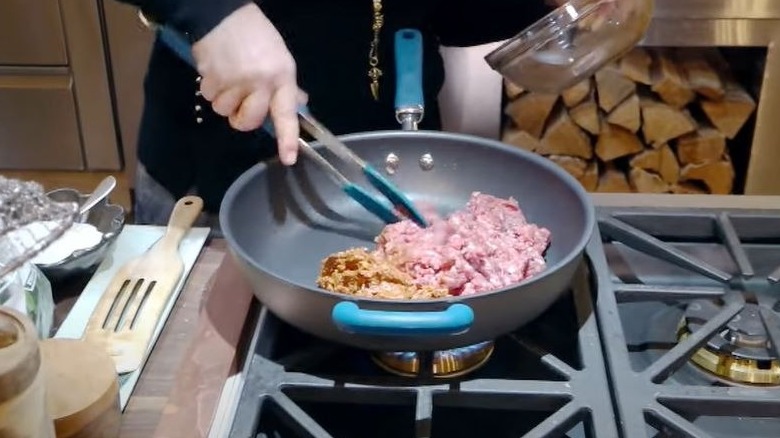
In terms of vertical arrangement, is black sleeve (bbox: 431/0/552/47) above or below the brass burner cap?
above

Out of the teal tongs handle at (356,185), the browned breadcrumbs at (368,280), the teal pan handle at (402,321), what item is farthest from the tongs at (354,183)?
the teal pan handle at (402,321)

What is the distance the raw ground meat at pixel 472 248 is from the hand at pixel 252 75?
0.12 m

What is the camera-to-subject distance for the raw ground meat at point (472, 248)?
0.74 m

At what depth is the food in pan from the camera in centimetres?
71

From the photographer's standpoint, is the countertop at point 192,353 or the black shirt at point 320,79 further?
the black shirt at point 320,79

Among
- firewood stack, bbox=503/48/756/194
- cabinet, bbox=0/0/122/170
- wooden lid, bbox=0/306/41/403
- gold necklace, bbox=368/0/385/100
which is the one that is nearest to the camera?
wooden lid, bbox=0/306/41/403

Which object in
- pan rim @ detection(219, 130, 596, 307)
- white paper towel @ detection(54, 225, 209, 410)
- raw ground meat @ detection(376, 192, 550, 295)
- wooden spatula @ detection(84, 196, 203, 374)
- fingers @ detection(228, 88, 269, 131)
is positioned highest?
fingers @ detection(228, 88, 269, 131)

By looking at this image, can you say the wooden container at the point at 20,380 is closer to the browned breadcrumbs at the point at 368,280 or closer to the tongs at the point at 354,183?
the browned breadcrumbs at the point at 368,280

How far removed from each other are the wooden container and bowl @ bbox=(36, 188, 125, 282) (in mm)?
301

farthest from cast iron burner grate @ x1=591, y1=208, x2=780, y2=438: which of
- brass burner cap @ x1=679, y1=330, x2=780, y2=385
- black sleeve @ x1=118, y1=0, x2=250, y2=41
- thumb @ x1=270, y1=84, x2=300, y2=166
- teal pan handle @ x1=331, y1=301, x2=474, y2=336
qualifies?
black sleeve @ x1=118, y1=0, x2=250, y2=41

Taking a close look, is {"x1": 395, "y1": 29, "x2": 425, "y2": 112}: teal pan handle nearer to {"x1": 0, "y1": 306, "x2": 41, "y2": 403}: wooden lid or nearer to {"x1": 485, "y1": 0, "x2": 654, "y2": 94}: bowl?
{"x1": 485, "y1": 0, "x2": 654, "y2": 94}: bowl

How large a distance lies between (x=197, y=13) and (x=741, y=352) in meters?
0.50

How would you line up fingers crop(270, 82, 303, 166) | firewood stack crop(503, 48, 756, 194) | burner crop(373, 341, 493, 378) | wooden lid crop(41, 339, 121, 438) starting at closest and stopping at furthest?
1. wooden lid crop(41, 339, 121, 438)
2. burner crop(373, 341, 493, 378)
3. fingers crop(270, 82, 303, 166)
4. firewood stack crop(503, 48, 756, 194)

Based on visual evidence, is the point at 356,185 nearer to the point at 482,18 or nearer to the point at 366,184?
the point at 366,184
